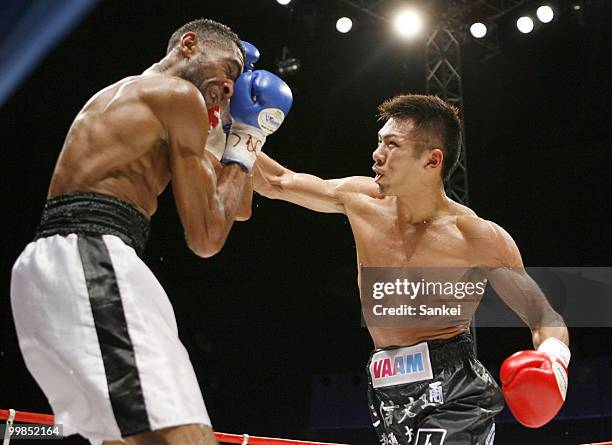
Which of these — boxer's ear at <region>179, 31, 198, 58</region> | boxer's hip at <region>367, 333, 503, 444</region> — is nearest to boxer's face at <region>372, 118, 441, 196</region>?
boxer's hip at <region>367, 333, 503, 444</region>

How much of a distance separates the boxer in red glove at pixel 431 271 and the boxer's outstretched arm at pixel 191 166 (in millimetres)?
786

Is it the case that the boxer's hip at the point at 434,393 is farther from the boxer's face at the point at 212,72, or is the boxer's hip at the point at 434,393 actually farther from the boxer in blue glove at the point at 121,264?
the boxer's face at the point at 212,72

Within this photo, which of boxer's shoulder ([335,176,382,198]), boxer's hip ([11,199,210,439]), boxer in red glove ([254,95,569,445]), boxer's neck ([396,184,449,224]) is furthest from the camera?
boxer's shoulder ([335,176,382,198])

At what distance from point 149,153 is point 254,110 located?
391 millimetres

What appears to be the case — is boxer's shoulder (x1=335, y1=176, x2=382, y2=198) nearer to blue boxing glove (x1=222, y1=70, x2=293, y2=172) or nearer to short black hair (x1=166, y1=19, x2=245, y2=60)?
blue boxing glove (x1=222, y1=70, x2=293, y2=172)

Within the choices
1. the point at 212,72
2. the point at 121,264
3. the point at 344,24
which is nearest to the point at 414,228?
the point at 212,72

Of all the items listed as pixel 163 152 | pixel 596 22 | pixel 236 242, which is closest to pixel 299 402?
pixel 236 242

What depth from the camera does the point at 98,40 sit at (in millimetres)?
6027

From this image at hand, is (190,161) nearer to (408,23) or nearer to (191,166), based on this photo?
(191,166)

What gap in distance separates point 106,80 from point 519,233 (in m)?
4.02

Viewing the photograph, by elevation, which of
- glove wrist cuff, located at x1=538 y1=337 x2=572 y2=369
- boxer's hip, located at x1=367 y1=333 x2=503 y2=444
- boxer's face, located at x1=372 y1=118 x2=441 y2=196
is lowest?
boxer's hip, located at x1=367 y1=333 x2=503 y2=444

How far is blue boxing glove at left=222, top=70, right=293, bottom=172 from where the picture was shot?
176cm

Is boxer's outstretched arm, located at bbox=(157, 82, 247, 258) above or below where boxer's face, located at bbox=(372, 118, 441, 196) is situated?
below

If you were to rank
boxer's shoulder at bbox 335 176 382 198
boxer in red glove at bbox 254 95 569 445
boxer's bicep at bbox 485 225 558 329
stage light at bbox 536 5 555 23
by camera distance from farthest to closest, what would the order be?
stage light at bbox 536 5 555 23 → boxer's shoulder at bbox 335 176 382 198 → boxer's bicep at bbox 485 225 558 329 → boxer in red glove at bbox 254 95 569 445
